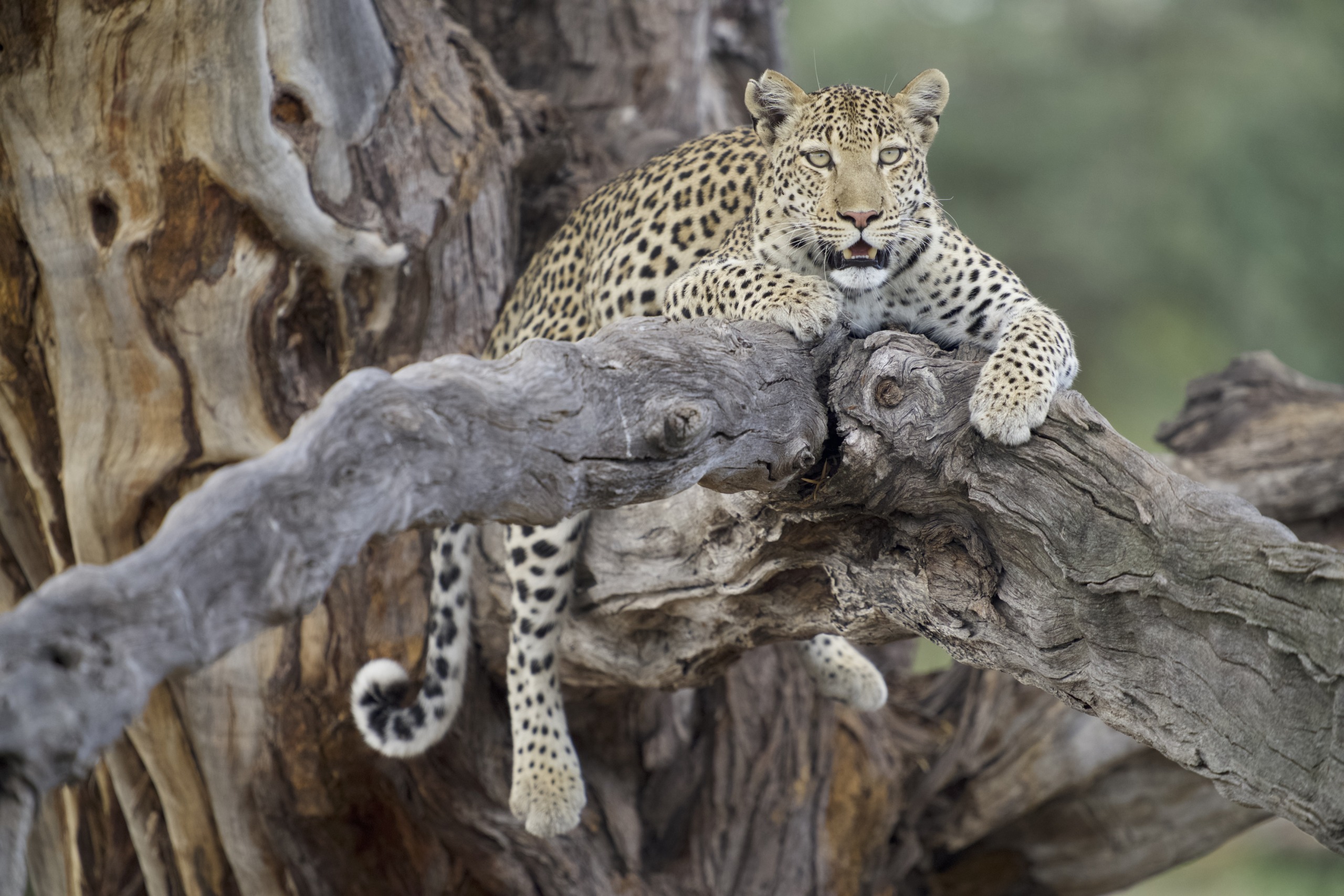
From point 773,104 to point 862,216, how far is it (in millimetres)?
610

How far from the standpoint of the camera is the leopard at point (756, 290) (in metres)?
3.29

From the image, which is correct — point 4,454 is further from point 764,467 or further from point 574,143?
point 764,467

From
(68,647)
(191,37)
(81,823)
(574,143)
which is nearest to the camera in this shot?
(68,647)

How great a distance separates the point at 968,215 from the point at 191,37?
1135 cm

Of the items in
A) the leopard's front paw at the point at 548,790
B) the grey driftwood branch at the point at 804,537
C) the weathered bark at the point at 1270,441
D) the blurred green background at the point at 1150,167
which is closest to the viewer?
the grey driftwood branch at the point at 804,537

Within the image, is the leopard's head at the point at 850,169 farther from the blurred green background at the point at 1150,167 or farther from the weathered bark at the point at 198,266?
the blurred green background at the point at 1150,167

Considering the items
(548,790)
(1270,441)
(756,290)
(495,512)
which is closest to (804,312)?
(756,290)

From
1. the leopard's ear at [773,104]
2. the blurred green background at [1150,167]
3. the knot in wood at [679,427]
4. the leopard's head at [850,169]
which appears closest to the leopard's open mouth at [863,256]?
the leopard's head at [850,169]

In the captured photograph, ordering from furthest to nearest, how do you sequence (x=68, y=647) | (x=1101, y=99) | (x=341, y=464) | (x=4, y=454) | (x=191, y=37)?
(x=1101, y=99) → (x=4, y=454) → (x=191, y=37) → (x=341, y=464) → (x=68, y=647)

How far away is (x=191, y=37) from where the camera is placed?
367 cm

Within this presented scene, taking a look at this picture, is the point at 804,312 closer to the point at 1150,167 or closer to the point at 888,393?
the point at 888,393

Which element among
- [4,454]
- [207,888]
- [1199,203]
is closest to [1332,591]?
[207,888]

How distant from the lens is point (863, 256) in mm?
3414

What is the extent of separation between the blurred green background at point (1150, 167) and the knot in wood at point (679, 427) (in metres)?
9.24
